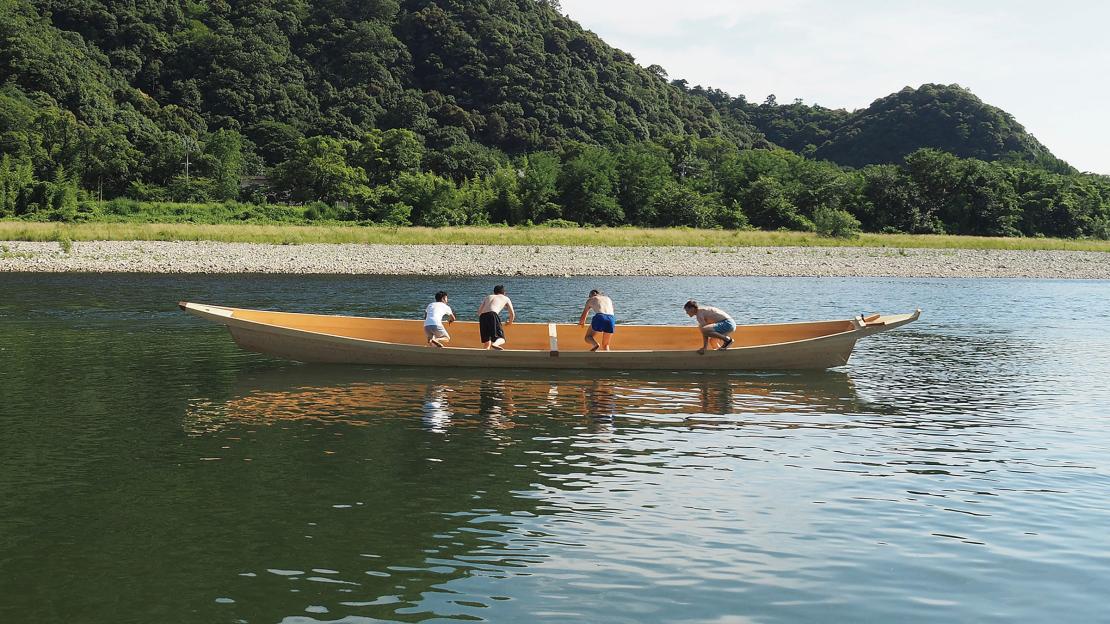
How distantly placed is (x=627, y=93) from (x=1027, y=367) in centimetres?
12184

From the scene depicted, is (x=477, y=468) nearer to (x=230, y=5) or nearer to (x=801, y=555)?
(x=801, y=555)

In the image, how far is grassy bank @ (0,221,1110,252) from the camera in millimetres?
56438

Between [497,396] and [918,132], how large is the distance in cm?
14760

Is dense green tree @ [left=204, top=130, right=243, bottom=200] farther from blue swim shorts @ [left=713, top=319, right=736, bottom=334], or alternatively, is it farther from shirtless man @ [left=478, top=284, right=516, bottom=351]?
blue swim shorts @ [left=713, top=319, right=736, bottom=334]

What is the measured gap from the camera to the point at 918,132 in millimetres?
149875

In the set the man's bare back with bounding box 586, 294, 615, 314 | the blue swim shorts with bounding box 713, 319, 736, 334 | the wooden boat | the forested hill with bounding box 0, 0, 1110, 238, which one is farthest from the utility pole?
the blue swim shorts with bounding box 713, 319, 736, 334

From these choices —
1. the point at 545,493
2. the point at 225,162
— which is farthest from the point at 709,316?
the point at 225,162

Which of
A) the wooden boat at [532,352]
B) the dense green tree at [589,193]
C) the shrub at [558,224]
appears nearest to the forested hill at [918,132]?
the dense green tree at [589,193]

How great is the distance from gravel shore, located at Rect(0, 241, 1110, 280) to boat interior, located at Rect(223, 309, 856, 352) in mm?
28280

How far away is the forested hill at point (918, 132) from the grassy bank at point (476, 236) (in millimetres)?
70755

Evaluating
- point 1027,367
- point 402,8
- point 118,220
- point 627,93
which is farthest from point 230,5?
point 1027,367

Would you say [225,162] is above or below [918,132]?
below

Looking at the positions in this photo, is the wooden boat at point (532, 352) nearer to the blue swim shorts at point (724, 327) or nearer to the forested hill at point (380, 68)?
the blue swim shorts at point (724, 327)

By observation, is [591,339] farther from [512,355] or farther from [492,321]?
[492,321]
